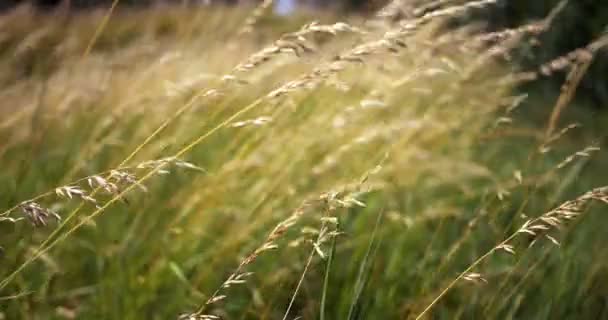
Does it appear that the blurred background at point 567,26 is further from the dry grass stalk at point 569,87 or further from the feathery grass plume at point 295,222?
the feathery grass plume at point 295,222

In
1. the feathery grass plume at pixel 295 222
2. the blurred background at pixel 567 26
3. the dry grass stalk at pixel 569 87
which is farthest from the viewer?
the blurred background at pixel 567 26

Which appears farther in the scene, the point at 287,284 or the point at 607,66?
the point at 607,66

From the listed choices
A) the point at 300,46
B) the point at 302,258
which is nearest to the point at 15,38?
the point at 302,258

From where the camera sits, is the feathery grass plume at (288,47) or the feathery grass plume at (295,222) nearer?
the feathery grass plume at (295,222)

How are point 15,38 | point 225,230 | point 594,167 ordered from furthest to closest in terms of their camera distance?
point 594,167 < point 15,38 < point 225,230

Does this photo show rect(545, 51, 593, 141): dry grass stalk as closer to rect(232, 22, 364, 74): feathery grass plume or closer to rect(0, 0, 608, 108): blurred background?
rect(232, 22, 364, 74): feathery grass plume

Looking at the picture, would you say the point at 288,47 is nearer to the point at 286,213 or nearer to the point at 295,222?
the point at 295,222

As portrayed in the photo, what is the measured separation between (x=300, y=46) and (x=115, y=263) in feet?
2.66

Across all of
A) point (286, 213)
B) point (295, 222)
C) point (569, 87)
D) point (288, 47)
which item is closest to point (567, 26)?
point (569, 87)

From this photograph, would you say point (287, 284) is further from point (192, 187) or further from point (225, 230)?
point (192, 187)

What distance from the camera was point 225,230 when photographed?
1811 mm

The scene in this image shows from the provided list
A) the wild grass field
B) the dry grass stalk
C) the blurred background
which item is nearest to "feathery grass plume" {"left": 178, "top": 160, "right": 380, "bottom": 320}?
the wild grass field

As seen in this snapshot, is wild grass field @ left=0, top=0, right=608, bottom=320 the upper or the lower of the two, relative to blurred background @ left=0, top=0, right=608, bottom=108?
upper

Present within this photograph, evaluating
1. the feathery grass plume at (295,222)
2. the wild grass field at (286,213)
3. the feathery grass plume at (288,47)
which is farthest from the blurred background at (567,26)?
the feathery grass plume at (295,222)
